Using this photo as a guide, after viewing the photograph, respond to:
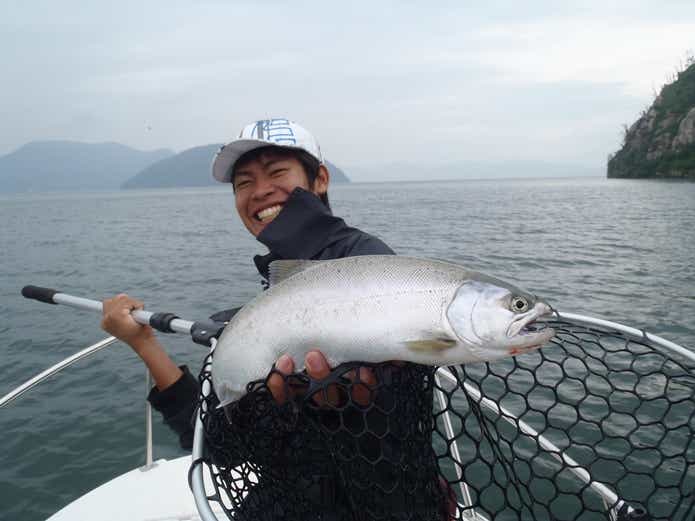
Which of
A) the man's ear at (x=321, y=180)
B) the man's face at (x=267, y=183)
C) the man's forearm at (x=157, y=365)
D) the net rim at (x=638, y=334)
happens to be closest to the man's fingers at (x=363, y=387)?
the net rim at (x=638, y=334)

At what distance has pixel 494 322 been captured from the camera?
2193 mm

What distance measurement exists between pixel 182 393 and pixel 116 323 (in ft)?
2.31

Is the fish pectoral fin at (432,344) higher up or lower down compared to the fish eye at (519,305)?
lower down

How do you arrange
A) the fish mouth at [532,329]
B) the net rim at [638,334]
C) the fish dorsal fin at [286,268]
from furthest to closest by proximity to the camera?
1. the net rim at [638,334]
2. the fish dorsal fin at [286,268]
3. the fish mouth at [532,329]

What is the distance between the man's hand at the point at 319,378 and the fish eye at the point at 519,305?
71cm

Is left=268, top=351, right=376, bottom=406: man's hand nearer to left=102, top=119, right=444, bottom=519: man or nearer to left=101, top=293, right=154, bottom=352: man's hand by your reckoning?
left=102, top=119, right=444, bottom=519: man

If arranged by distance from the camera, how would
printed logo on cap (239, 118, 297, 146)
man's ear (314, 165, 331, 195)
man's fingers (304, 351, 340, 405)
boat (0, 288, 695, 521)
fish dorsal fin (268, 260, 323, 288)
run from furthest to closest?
man's ear (314, 165, 331, 195) → printed logo on cap (239, 118, 297, 146) → boat (0, 288, 695, 521) → fish dorsal fin (268, 260, 323, 288) → man's fingers (304, 351, 340, 405)

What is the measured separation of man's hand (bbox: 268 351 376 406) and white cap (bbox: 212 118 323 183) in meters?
1.57

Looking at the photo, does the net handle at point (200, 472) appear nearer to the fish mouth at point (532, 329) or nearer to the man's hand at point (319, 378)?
the man's hand at point (319, 378)

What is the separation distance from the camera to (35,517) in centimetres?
620

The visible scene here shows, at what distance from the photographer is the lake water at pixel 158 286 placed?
7.61 meters

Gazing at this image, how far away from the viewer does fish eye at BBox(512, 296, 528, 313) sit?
2228 mm

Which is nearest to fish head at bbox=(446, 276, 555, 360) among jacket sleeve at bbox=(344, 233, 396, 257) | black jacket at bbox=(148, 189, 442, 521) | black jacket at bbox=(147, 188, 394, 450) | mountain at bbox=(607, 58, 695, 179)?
black jacket at bbox=(148, 189, 442, 521)

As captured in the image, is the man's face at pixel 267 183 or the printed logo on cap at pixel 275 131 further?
the man's face at pixel 267 183
